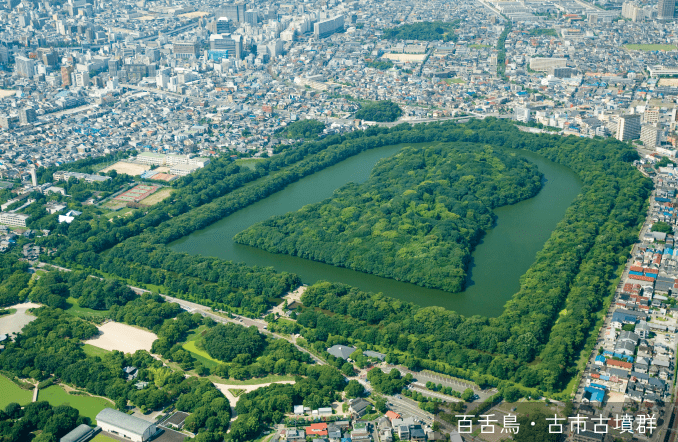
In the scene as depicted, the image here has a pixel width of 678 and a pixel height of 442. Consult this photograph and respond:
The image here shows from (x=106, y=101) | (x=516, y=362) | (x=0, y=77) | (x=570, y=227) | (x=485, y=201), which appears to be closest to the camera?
(x=516, y=362)

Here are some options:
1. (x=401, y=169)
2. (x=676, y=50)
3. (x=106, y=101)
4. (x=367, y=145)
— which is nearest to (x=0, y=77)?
(x=106, y=101)

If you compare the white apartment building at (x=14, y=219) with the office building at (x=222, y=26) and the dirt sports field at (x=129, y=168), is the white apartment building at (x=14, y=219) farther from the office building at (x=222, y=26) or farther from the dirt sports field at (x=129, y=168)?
the office building at (x=222, y=26)

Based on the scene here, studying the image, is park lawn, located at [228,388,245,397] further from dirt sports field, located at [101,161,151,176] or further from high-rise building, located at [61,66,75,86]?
high-rise building, located at [61,66,75,86]

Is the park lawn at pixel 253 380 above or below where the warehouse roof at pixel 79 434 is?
above

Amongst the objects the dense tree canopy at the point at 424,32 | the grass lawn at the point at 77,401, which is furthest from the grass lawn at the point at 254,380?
the dense tree canopy at the point at 424,32

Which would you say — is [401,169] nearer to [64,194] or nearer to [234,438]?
[64,194]

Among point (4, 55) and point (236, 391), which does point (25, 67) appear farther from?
point (236, 391)

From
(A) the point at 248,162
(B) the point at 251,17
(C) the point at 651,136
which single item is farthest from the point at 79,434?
(B) the point at 251,17
